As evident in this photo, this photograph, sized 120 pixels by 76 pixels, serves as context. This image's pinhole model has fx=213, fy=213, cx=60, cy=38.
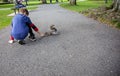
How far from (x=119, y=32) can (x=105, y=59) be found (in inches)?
161

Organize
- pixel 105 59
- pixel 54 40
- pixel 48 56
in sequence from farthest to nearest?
pixel 54 40 < pixel 48 56 < pixel 105 59

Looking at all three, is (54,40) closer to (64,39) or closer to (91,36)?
(64,39)

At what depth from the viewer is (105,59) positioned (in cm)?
598

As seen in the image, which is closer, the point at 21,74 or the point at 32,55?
the point at 21,74

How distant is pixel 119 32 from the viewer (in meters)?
9.71

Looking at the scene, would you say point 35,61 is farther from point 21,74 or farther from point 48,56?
point 21,74

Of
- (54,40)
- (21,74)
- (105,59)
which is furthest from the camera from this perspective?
(54,40)

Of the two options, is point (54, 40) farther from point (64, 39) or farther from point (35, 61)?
point (35, 61)

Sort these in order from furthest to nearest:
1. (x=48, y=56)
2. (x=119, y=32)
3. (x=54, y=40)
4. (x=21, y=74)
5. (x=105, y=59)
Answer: (x=119, y=32) → (x=54, y=40) → (x=48, y=56) → (x=105, y=59) → (x=21, y=74)

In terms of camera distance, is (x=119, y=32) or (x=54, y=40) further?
(x=119, y=32)

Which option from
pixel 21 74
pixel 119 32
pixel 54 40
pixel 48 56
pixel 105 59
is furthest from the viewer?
pixel 119 32

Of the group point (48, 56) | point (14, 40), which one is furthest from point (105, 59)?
point (14, 40)

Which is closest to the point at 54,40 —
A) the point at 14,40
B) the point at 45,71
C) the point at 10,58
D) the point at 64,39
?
the point at 64,39

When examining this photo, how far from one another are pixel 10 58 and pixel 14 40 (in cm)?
217
